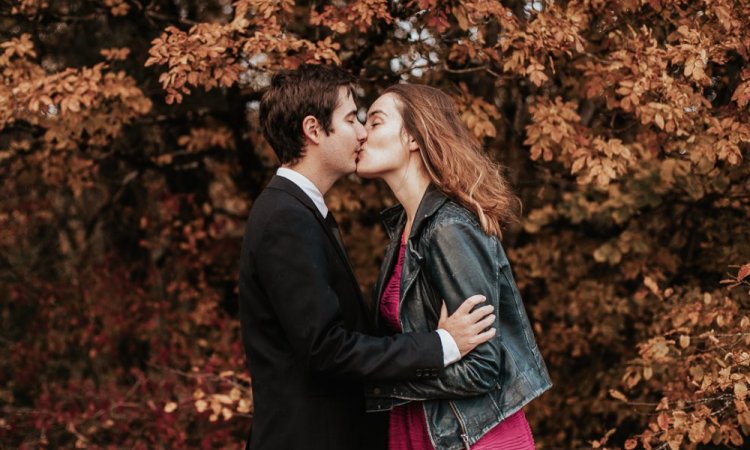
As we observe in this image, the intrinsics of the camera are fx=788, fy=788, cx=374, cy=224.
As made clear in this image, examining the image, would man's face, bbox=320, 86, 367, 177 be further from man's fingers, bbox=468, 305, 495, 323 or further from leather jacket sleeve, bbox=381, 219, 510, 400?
man's fingers, bbox=468, 305, 495, 323

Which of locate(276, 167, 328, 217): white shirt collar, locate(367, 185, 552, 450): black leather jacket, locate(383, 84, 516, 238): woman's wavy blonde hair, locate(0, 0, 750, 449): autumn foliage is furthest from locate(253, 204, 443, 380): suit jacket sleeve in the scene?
locate(0, 0, 750, 449): autumn foliage

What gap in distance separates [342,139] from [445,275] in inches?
26.9

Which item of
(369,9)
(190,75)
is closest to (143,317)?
(190,75)

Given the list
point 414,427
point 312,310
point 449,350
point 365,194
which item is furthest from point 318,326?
point 365,194

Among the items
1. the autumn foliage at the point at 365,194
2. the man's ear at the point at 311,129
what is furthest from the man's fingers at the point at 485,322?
the autumn foliage at the point at 365,194

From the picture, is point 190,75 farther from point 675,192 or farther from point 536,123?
point 675,192

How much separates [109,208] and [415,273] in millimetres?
5723

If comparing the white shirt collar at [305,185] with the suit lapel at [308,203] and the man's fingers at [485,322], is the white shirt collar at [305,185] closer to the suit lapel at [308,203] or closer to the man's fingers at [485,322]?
the suit lapel at [308,203]

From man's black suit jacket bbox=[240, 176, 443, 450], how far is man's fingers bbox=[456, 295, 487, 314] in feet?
0.42

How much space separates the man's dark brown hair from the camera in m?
2.96

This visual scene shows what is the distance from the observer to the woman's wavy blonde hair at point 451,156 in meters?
2.89

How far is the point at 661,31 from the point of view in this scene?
511cm

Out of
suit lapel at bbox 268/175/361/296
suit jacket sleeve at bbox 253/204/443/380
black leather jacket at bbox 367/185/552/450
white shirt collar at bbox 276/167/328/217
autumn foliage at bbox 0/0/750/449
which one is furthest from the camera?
autumn foliage at bbox 0/0/750/449

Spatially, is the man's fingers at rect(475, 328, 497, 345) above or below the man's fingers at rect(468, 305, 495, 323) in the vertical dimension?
below
